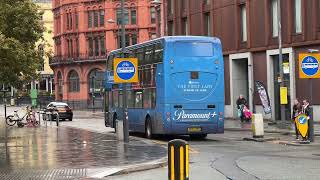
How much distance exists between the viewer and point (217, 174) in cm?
1342

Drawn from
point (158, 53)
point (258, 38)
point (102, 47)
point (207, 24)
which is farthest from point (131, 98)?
point (102, 47)

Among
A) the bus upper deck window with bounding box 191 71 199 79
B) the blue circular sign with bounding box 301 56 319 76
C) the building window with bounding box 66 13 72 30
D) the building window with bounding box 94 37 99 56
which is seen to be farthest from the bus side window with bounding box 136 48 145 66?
the building window with bounding box 66 13 72 30

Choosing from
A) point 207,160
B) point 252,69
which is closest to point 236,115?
point 252,69

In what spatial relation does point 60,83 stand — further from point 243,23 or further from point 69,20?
point 243,23

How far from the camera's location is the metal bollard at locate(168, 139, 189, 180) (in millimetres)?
8234

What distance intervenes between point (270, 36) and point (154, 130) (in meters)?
17.4

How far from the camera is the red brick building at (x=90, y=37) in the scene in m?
87.3

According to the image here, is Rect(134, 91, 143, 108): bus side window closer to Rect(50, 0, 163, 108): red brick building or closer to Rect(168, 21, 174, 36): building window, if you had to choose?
Rect(168, 21, 174, 36): building window

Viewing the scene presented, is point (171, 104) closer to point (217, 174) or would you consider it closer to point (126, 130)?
point (126, 130)

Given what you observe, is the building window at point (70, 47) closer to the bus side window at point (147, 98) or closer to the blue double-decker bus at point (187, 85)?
the bus side window at point (147, 98)

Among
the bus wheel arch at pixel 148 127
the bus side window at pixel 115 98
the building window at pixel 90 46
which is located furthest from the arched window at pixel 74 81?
the bus wheel arch at pixel 148 127

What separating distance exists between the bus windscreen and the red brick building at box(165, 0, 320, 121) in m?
12.7

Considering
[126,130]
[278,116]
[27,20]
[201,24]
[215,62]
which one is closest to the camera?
[126,130]

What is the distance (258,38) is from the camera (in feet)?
132
